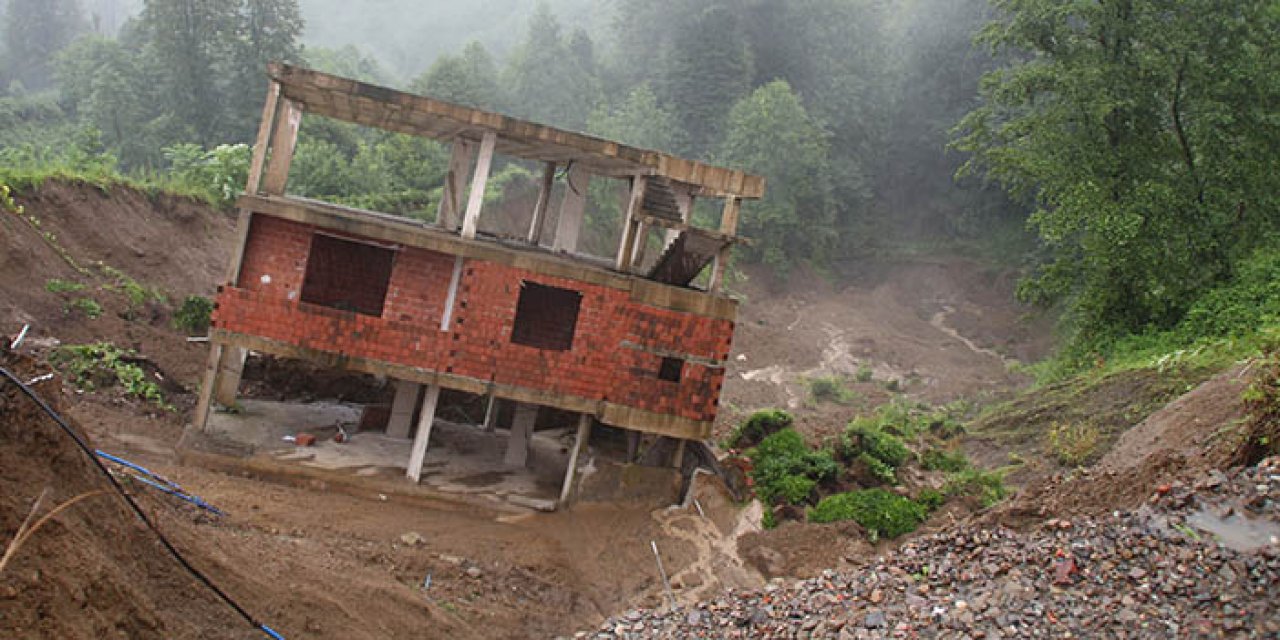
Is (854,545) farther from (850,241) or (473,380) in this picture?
(850,241)

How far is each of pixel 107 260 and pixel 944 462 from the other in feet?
63.8

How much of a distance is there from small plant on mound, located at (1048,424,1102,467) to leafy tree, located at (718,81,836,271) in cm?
3001

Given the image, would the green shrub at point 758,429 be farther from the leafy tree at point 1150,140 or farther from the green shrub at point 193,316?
the green shrub at point 193,316

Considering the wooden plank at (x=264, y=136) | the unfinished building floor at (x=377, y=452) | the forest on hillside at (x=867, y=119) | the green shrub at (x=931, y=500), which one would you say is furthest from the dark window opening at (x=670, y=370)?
the forest on hillside at (x=867, y=119)

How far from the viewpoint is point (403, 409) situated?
53.2 ft

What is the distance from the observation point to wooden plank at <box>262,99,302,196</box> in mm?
13367

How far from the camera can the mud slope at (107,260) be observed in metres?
15.8

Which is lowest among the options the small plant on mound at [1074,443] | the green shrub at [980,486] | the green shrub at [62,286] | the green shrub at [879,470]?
the green shrub at [62,286]

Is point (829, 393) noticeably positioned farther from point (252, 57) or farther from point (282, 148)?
point (252, 57)

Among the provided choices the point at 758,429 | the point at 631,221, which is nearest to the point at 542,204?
the point at 631,221

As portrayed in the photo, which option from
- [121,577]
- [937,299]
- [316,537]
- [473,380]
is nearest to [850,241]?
[937,299]

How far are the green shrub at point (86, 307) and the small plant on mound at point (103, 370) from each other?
4.65 feet

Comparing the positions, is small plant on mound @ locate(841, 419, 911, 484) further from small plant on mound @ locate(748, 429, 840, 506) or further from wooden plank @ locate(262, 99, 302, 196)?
wooden plank @ locate(262, 99, 302, 196)

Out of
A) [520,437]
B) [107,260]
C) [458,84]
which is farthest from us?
[458,84]
